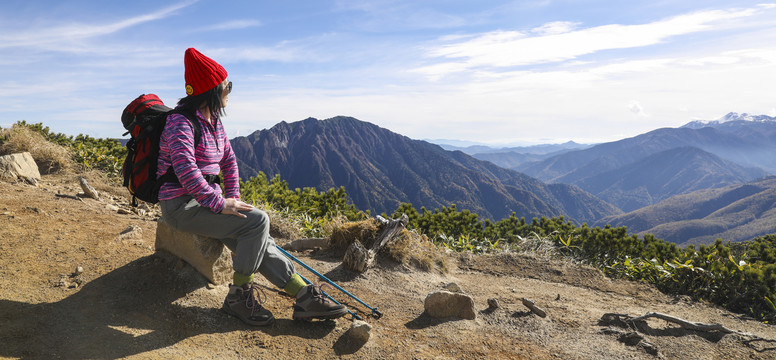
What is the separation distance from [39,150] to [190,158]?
9.33 meters

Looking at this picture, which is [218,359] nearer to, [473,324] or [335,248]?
[473,324]

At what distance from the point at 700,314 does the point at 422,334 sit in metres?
4.21

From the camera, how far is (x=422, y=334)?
4.36 m

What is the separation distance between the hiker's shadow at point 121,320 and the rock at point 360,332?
0.81 feet

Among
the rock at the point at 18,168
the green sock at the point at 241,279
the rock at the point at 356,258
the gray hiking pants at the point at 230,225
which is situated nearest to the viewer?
the gray hiking pants at the point at 230,225

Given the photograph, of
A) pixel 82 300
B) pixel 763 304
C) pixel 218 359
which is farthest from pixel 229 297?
pixel 763 304

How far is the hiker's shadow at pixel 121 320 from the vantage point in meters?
3.25

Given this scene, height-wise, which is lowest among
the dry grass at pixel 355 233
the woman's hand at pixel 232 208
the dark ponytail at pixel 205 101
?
the dry grass at pixel 355 233

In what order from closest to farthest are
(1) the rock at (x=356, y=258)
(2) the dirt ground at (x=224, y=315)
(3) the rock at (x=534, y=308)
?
(2) the dirt ground at (x=224, y=315), (3) the rock at (x=534, y=308), (1) the rock at (x=356, y=258)

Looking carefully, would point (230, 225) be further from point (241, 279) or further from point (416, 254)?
point (416, 254)

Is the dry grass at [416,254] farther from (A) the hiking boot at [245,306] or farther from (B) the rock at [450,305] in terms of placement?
(A) the hiking boot at [245,306]

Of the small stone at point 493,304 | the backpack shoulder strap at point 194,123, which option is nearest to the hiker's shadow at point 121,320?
the backpack shoulder strap at point 194,123

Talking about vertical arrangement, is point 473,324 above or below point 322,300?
below

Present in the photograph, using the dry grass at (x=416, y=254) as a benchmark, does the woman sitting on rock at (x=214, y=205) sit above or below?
above
